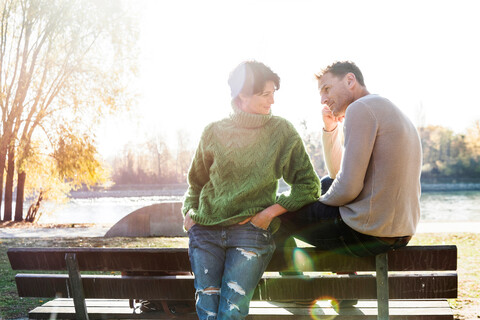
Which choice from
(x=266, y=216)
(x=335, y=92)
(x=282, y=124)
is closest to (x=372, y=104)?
(x=335, y=92)

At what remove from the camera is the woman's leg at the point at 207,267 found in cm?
265

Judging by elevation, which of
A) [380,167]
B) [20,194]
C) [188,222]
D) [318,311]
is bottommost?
[20,194]

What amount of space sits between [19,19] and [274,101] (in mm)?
17476

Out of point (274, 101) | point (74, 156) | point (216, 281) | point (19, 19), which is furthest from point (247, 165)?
point (19, 19)

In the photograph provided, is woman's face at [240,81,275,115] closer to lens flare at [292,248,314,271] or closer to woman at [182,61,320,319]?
woman at [182,61,320,319]

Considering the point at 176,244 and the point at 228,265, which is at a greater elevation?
the point at 228,265

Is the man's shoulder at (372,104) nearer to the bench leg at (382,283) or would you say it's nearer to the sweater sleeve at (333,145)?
the bench leg at (382,283)

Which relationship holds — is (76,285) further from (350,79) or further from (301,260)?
(350,79)

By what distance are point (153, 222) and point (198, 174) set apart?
9.16 meters

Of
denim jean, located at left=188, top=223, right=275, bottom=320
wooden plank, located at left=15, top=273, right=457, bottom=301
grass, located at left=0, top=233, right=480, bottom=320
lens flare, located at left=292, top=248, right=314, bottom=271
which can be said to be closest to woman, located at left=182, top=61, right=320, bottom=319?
denim jean, located at left=188, top=223, right=275, bottom=320

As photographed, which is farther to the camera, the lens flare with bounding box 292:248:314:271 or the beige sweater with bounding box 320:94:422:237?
the lens flare with bounding box 292:248:314:271

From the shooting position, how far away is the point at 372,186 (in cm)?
261

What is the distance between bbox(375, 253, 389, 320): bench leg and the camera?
2719 millimetres

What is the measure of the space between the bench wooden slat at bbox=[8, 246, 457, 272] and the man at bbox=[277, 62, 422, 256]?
81 millimetres
